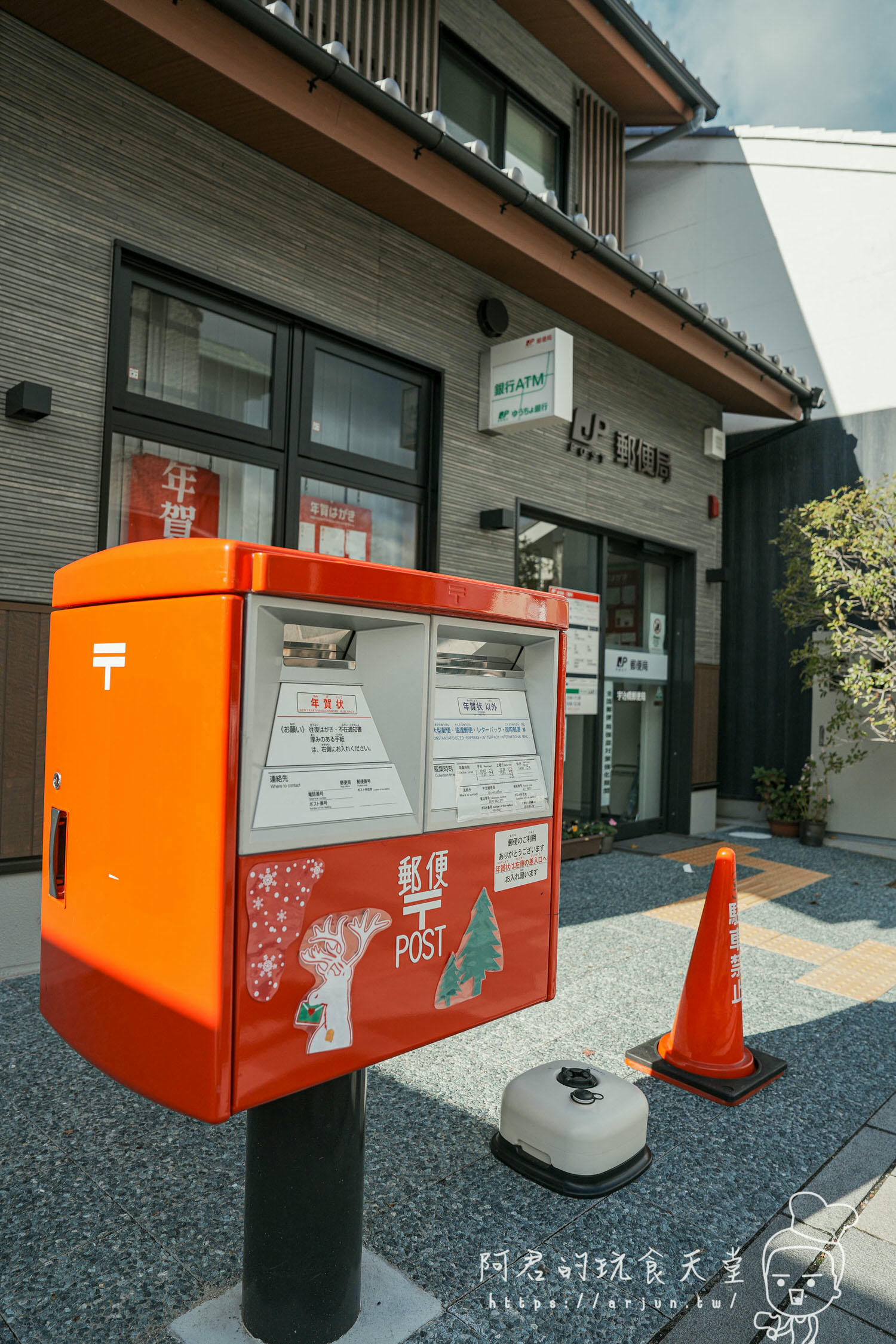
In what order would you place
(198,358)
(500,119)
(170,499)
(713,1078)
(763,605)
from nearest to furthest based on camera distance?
(713,1078), (170,499), (198,358), (500,119), (763,605)

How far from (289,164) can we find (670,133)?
6.24 metres

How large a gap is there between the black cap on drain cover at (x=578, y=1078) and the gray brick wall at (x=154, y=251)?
3.21 metres

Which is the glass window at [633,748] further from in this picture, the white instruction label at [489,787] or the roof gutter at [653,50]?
the roof gutter at [653,50]

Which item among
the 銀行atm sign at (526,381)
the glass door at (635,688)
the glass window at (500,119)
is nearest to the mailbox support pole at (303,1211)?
the 銀行atm sign at (526,381)

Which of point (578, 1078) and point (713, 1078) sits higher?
point (578, 1078)

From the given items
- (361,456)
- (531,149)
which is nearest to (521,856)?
(361,456)

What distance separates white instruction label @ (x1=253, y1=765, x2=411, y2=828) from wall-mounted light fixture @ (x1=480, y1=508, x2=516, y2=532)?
4751 millimetres

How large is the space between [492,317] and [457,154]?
4.32 ft

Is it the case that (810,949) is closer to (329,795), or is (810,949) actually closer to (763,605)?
(329,795)

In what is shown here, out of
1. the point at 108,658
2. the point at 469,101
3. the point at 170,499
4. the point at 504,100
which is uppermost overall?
the point at 504,100

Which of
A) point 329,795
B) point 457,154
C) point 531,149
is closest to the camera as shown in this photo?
point 329,795

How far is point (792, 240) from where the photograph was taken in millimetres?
10180

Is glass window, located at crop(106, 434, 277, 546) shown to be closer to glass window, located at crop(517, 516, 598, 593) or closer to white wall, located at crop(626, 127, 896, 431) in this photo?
glass window, located at crop(517, 516, 598, 593)

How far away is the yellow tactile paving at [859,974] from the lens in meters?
4.27
